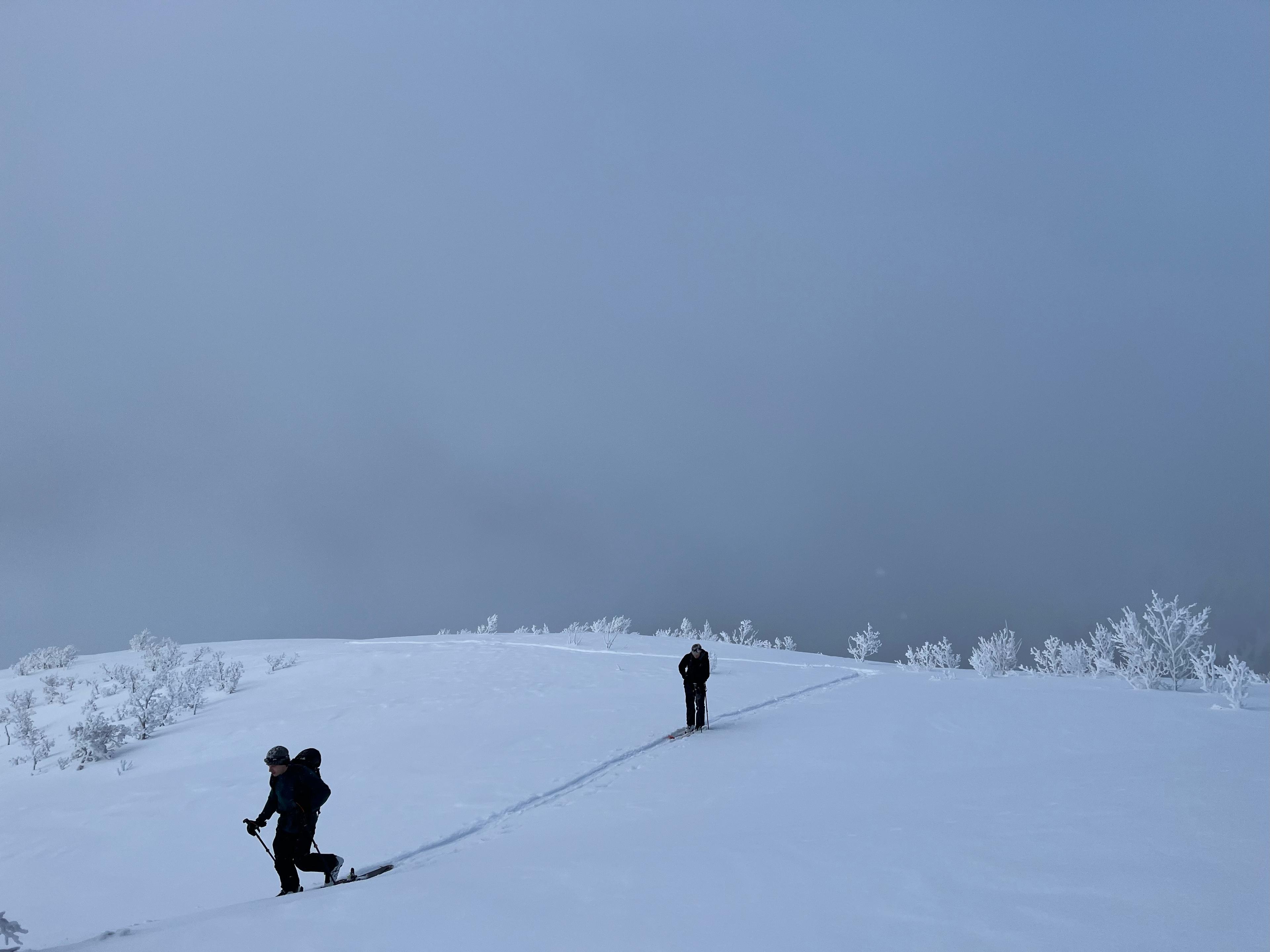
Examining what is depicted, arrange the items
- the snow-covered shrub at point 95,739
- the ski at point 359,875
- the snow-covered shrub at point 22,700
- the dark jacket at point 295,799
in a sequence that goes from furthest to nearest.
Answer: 1. the snow-covered shrub at point 22,700
2. the snow-covered shrub at point 95,739
3. the dark jacket at point 295,799
4. the ski at point 359,875

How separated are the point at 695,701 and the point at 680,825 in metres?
5.79

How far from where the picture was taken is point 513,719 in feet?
44.5

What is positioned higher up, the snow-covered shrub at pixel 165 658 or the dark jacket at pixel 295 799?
the dark jacket at pixel 295 799

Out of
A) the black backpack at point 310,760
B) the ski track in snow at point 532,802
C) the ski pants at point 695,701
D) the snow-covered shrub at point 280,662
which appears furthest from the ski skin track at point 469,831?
the snow-covered shrub at point 280,662

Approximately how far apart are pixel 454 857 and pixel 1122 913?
18.8 ft

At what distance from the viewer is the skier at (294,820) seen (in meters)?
6.21

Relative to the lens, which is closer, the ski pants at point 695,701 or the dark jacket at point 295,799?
the dark jacket at point 295,799

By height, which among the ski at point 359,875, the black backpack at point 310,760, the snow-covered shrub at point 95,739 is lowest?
the snow-covered shrub at point 95,739

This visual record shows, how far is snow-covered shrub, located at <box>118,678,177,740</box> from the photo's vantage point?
13344mm

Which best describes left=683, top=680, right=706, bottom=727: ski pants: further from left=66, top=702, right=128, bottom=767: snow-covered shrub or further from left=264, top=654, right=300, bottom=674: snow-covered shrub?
left=264, top=654, right=300, bottom=674: snow-covered shrub

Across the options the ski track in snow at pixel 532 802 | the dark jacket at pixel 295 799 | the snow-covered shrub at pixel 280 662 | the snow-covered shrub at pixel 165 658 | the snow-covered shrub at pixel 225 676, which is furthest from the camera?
the snow-covered shrub at pixel 280 662

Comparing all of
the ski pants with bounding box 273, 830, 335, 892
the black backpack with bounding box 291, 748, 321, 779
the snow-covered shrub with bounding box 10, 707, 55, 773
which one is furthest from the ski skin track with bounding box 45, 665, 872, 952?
the snow-covered shrub with bounding box 10, 707, 55, 773

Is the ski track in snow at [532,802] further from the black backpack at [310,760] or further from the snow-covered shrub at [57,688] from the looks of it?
the snow-covered shrub at [57,688]

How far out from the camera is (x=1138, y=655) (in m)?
15.9
